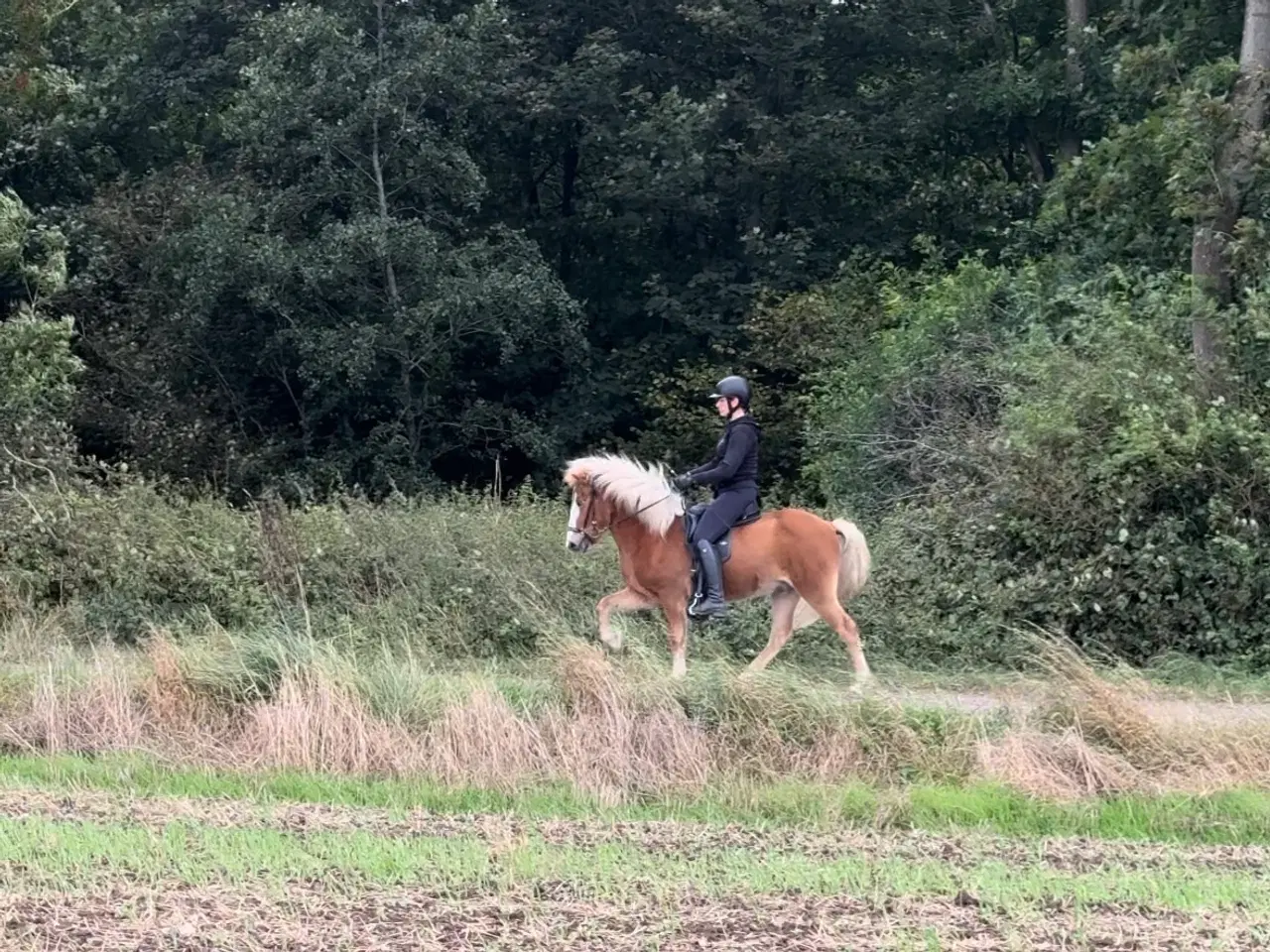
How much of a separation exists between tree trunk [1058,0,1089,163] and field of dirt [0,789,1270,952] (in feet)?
70.9

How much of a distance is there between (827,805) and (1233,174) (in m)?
11.3

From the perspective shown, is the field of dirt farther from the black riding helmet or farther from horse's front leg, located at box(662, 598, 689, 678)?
the black riding helmet

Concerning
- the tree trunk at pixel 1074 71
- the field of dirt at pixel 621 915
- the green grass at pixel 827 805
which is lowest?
the green grass at pixel 827 805

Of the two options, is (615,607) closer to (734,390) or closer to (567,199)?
(734,390)

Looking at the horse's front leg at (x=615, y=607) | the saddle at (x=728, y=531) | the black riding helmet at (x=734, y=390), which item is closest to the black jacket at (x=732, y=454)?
the black riding helmet at (x=734, y=390)

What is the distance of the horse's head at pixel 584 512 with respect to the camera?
1258 centimetres

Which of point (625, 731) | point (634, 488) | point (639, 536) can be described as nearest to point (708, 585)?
point (639, 536)

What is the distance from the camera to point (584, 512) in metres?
12.6

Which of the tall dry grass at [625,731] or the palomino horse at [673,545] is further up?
the palomino horse at [673,545]

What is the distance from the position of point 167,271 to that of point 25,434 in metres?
8.80

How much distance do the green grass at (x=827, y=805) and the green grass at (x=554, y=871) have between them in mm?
1167

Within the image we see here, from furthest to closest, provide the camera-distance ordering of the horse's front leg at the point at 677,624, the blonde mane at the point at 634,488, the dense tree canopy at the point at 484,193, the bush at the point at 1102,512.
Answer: the dense tree canopy at the point at 484,193 → the bush at the point at 1102,512 → the blonde mane at the point at 634,488 → the horse's front leg at the point at 677,624

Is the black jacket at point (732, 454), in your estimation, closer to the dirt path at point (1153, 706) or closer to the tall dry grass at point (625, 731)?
the tall dry grass at point (625, 731)

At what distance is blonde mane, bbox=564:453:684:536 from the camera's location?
12594mm
